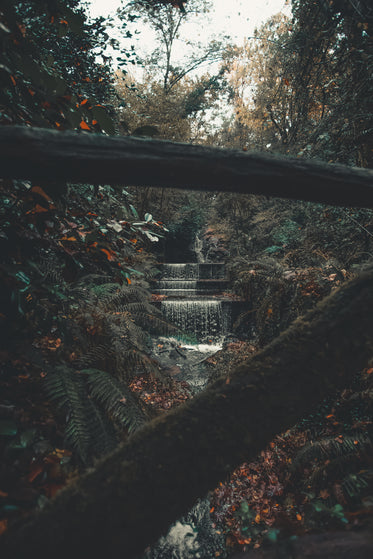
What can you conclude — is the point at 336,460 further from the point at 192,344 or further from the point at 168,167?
the point at 168,167

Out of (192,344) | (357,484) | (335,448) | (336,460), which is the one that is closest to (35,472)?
(357,484)

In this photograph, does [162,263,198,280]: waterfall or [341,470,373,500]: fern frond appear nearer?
[341,470,373,500]: fern frond

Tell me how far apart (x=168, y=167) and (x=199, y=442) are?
102cm

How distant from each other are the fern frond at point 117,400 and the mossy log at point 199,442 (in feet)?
3.20

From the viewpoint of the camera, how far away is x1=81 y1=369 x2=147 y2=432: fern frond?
1.88 meters

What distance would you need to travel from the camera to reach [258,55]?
12.3 m

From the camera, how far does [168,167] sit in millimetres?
951

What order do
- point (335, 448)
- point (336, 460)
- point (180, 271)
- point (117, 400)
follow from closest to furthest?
point (117, 400), point (336, 460), point (335, 448), point (180, 271)

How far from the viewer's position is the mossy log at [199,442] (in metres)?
0.78

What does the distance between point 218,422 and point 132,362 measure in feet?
6.18

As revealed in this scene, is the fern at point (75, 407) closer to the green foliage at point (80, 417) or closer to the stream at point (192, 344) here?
the green foliage at point (80, 417)

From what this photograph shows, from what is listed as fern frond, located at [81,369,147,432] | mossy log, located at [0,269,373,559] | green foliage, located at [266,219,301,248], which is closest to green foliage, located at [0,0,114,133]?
mossy log, located at [0,269,373,559]

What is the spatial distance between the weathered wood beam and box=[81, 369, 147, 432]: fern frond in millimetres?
1597

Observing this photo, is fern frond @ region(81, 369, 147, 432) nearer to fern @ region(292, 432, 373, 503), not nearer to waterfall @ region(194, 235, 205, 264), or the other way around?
fern @ region(292, 432, 373, 503)
